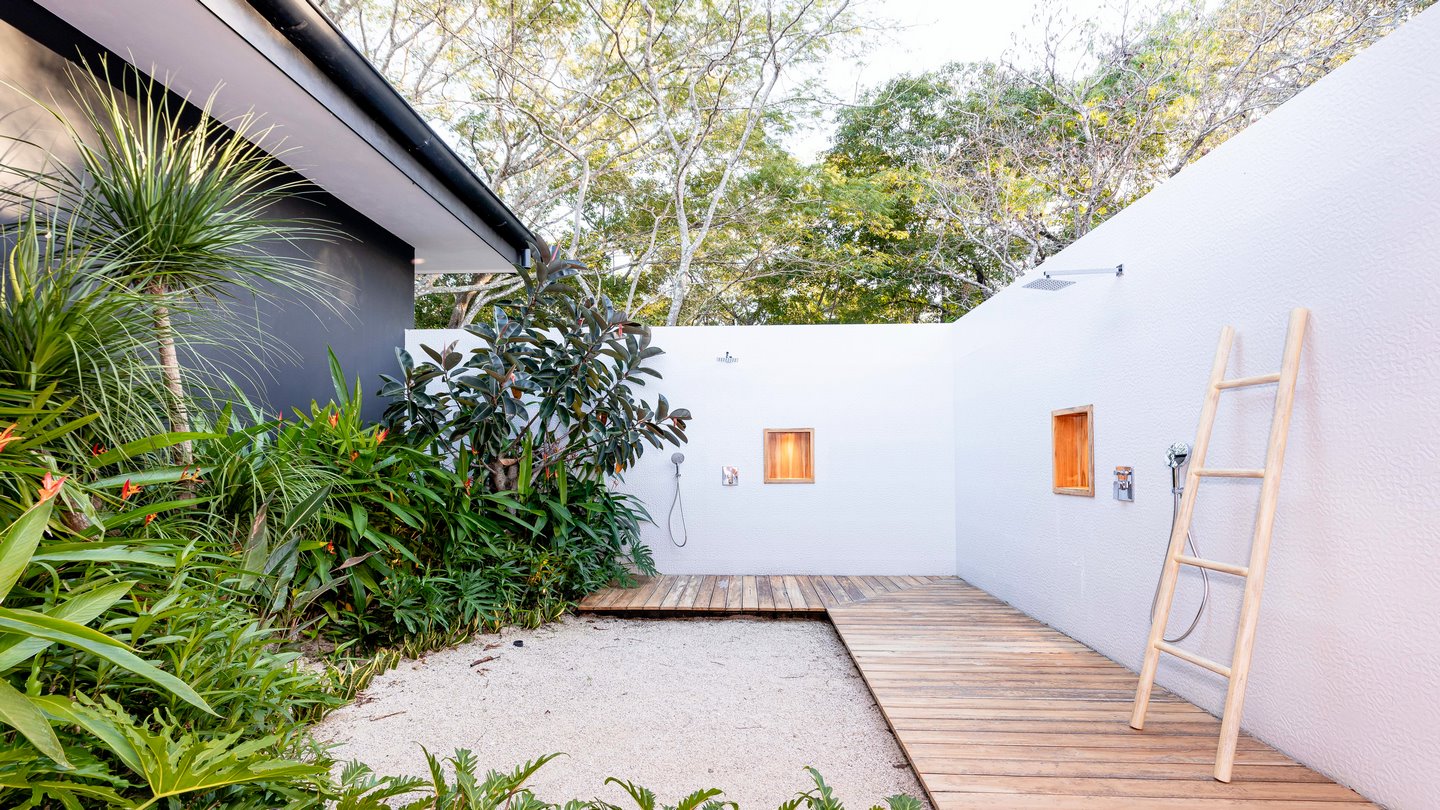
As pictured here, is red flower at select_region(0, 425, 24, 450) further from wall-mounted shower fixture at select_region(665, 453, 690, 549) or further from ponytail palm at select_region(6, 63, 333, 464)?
wall-mounted shower fixture at select_region(665, 453, 690, 549)

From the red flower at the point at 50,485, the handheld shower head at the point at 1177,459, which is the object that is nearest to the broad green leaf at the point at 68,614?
the red flower at the point at 50,485

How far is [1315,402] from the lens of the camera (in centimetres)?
220

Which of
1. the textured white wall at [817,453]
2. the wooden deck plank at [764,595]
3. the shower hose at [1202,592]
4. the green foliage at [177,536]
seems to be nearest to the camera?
the green foliage at [177,536]

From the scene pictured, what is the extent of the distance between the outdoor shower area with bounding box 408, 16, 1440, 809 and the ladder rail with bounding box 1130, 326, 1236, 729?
9cm

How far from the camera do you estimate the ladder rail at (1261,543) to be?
2100 millimetres

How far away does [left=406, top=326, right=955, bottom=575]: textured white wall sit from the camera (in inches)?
228

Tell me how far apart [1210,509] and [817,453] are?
334 cm

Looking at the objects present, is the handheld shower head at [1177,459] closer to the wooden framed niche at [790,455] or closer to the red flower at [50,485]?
the wooden framed niche at [790,455]

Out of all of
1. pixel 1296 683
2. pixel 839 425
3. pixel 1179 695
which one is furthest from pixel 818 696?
pixel 839 425

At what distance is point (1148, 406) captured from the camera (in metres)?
3.11

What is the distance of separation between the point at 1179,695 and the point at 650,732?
217 centimetres

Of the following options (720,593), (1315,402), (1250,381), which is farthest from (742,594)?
(1315,402)

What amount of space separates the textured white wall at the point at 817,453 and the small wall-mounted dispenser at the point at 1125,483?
8.05ft

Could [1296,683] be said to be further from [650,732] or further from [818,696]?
[650,732]
